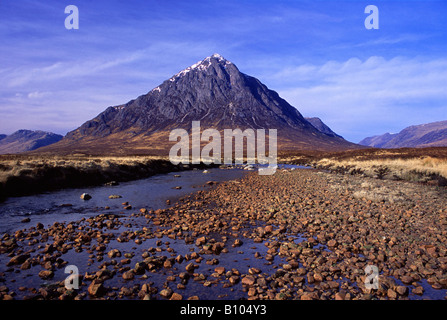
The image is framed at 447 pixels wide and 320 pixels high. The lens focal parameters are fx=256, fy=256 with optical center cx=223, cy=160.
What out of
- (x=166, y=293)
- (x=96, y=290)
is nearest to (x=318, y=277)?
(x=166, y=293)

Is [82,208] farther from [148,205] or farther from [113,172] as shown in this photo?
[113,172]

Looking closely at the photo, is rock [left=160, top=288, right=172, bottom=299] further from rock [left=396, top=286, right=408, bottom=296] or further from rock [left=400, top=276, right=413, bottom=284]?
rock [left=400, top=276, right=413, bottom=284]

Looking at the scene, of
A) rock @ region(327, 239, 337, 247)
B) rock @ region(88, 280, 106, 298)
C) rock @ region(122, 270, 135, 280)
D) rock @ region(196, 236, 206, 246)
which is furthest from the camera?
rock @ region(196, 236, 206, 246)

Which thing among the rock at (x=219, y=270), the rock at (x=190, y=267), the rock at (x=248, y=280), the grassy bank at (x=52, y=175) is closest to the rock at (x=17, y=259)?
the rock at (x=190, y=267)

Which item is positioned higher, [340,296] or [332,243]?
[332,243]

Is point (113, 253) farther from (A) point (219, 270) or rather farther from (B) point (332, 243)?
(B) point (332, 243)

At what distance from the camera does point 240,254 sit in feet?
29.6

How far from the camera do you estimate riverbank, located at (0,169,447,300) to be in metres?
6.58

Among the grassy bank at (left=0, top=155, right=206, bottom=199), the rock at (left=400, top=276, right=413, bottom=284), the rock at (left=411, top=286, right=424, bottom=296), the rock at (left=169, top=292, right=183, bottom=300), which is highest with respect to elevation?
the grassy bank at (left=0, top=155, right=206, bottom=199)

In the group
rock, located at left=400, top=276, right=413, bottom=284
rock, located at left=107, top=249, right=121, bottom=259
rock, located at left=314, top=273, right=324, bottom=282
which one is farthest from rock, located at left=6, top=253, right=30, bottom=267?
rock, located at left=400, top=276, right=413, bottom=284

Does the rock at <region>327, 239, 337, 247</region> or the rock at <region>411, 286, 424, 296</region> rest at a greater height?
the rock at <region>327, 239, 337, 247</region>

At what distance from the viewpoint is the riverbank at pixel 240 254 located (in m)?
6.58

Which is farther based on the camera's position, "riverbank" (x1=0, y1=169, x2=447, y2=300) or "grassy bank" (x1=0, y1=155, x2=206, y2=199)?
"grassy bank" (x1=0, y1=155, x2=206, y2=199)
